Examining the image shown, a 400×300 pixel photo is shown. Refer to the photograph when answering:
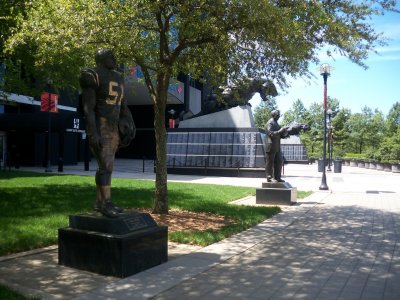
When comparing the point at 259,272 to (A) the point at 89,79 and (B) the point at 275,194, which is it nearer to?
(A) the point at 89,79

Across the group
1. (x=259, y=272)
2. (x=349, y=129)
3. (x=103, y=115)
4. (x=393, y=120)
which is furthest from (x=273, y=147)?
(x=393, y=120)

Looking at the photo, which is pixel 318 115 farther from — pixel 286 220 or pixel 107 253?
pixel 107 253

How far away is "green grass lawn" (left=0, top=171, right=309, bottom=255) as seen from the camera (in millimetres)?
7094

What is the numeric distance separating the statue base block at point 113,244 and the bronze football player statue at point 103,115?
0.22m

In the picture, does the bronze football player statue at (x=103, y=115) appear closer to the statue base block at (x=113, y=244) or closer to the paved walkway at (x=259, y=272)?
the statue base block at (x=113, y=244)

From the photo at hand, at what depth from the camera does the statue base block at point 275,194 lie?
41.3 ft

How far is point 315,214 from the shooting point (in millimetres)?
10883

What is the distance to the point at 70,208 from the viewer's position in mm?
10023

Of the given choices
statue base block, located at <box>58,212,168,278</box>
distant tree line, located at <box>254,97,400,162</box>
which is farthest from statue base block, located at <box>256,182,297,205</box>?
distant tree line, located at <box>254,97,400,162</box>

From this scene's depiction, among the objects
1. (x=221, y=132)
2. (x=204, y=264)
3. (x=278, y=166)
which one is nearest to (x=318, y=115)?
(x=221, y=132)

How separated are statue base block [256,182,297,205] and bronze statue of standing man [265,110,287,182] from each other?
1.15 ft

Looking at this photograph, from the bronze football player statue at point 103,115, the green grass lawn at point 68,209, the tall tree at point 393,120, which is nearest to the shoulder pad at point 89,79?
the bronze football player statue at point 103,115

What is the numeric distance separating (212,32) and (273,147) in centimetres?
517

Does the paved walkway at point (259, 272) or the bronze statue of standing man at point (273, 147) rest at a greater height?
the bronze statue of standing man at point (273, 147)
